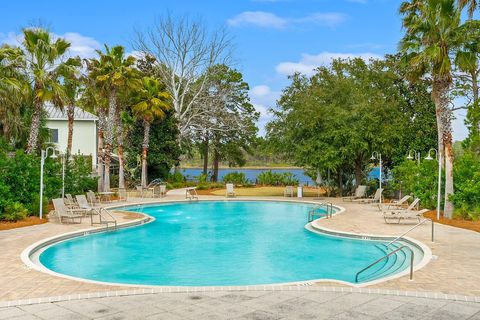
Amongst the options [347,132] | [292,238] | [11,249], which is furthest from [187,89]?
[11,249]

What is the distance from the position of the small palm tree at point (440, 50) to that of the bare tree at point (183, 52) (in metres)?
24.8

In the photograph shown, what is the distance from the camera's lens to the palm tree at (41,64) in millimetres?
19594

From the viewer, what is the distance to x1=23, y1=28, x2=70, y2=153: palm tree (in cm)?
1959

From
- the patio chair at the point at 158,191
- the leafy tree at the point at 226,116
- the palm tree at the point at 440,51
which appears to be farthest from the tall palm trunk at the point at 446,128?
the leafy tree at the point at 226,116

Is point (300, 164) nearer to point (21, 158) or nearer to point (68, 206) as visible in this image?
point (68, 206)

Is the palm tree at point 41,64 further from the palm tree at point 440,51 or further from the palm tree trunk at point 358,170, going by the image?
the palm tree trunk at point 358,170

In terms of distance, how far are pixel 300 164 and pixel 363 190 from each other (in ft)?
13.5

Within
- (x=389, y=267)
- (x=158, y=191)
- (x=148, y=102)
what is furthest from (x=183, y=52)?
(x=389, y=267)

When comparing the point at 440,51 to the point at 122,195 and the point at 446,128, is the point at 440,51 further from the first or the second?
the point at 122,195

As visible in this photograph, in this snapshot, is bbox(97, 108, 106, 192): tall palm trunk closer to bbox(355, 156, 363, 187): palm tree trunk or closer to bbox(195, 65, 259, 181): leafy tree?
bbox(195, 65, 259, 181): leafy tree

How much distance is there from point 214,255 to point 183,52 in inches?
1159

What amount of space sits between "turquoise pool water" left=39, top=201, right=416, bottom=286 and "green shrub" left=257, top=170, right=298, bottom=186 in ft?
62.5

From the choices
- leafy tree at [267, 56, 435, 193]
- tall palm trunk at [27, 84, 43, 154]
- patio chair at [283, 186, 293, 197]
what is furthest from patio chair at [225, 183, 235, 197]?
tall palm trunk at [27, 84, 43, 154]

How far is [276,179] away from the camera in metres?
40.0
